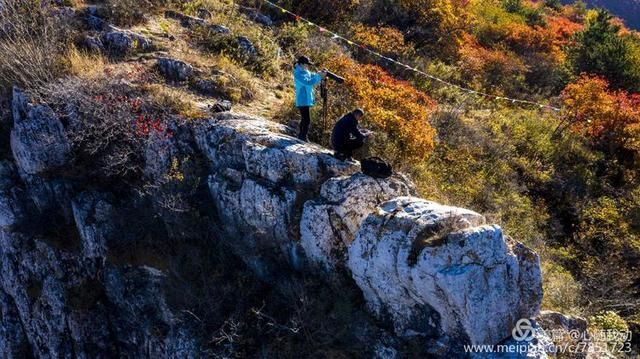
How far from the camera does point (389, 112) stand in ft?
34.3

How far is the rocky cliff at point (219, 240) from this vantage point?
620cm

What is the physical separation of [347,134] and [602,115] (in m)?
11.4

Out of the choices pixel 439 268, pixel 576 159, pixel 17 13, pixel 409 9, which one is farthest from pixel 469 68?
pixel 17 13

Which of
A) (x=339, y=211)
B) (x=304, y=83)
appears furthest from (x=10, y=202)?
(x=339, y=211)

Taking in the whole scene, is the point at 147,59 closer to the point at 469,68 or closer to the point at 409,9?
the point at 409,9

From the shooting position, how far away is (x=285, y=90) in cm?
1194

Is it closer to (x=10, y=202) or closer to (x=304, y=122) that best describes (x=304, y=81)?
(x=304, y=122)

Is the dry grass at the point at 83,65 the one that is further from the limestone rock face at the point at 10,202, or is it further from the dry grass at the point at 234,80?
the limestone rock face at the point at 10,202

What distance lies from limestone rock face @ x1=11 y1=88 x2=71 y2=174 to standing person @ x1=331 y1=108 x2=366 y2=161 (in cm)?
583

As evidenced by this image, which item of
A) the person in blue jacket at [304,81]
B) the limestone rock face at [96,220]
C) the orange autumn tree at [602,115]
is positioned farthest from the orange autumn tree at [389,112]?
the orange autumn tree at [602,115]

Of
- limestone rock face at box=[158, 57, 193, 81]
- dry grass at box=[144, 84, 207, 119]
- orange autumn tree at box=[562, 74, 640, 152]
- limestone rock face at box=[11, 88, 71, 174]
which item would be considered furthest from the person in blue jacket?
orange autumn tree at box=[562, 74, 640, 152]

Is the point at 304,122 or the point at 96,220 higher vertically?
the point at 304,122

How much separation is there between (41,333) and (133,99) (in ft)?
17.5

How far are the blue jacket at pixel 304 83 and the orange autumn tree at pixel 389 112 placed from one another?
5.90 ft
